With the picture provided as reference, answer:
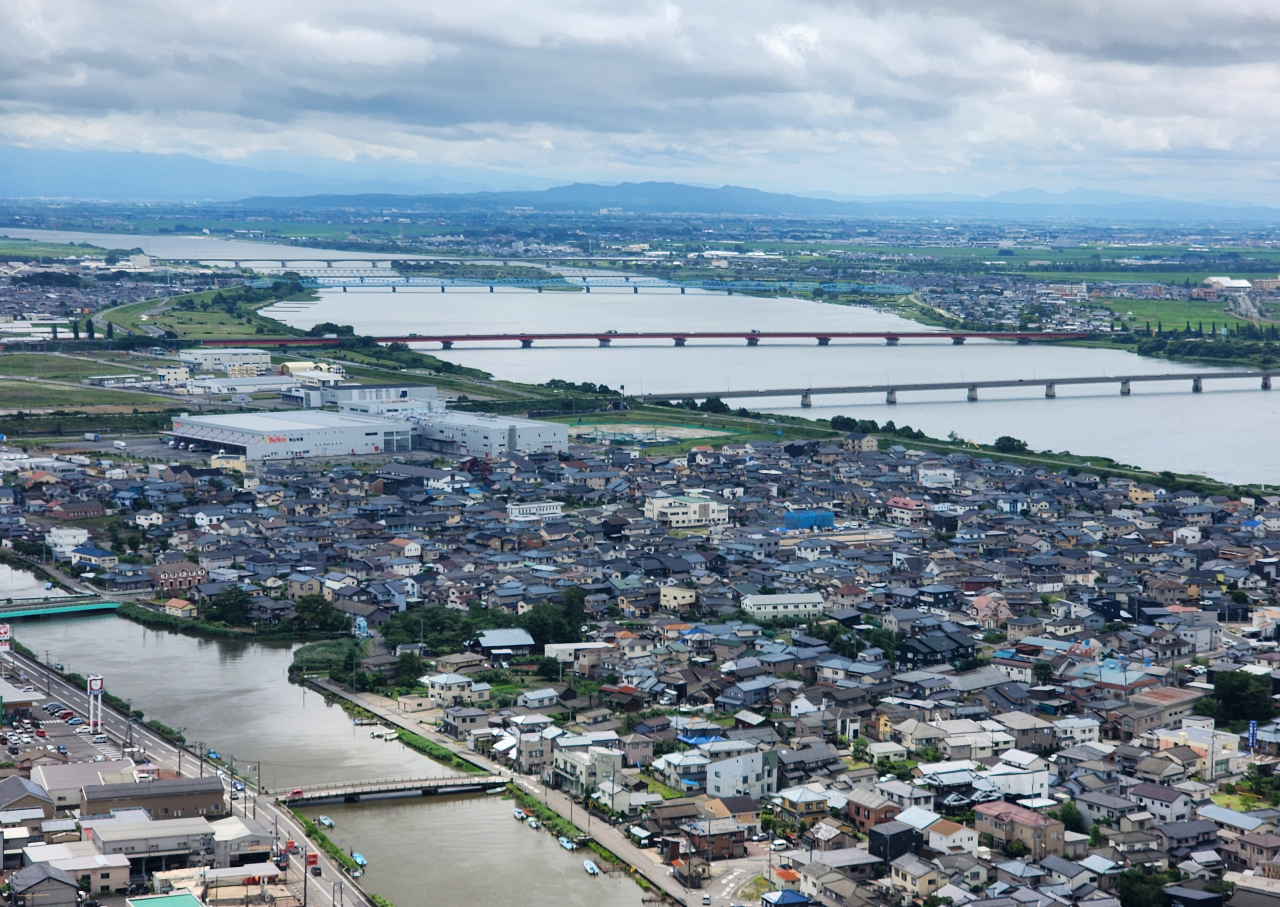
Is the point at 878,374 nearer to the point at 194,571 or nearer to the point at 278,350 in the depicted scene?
the point at 278,350

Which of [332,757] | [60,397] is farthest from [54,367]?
[332,757]

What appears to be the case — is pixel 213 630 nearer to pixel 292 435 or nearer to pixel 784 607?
pixel 784 607

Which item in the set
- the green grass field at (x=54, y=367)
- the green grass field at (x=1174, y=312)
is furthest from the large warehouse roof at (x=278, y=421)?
the green grass field at (x=1174, y=312)

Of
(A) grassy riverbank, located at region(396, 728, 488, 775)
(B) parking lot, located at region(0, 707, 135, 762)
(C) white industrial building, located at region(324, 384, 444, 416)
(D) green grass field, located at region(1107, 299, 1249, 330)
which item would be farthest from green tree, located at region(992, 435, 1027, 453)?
(D) green grass field, located at region(1107, 299, 1249, 330)

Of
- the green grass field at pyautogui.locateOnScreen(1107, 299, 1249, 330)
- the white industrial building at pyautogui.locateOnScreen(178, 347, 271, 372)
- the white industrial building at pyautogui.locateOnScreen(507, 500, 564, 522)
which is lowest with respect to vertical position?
the white industrial building at pyautogui.locateOnScreen(507, 500, 564, 522)

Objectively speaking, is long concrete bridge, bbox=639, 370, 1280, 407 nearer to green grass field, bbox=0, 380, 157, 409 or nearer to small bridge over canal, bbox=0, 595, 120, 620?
green grass field, bbox=0, 380, 157, 409
